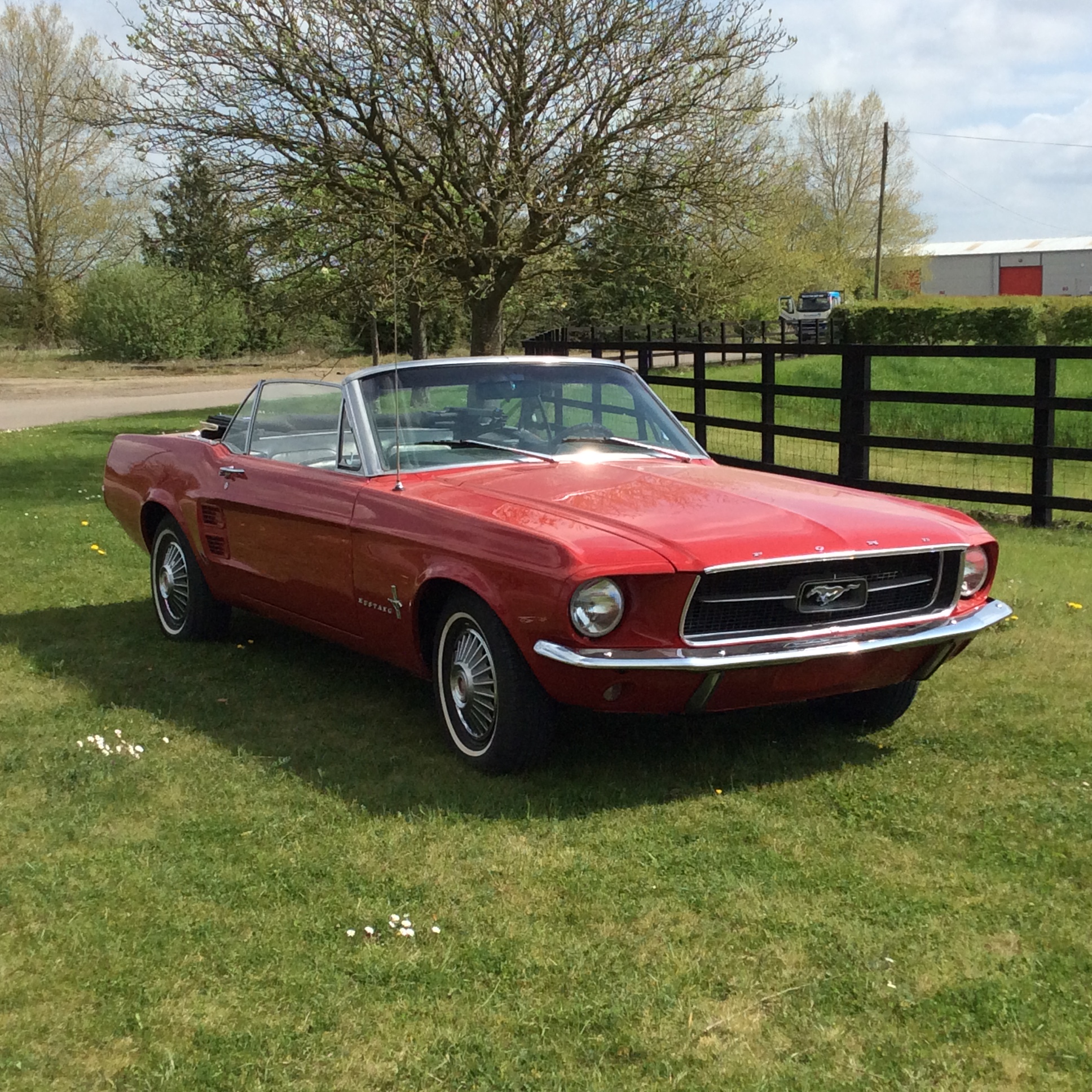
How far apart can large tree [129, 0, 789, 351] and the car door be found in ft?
25.5

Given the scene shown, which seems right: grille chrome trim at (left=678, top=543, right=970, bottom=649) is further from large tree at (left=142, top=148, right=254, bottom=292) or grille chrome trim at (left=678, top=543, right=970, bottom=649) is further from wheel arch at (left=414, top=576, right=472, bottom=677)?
large tree at (left=142, top=148, right=254, bottom=292)

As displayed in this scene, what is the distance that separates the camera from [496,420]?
5.56m

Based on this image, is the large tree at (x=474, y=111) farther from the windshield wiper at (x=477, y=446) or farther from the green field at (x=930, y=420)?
the windshield wiper at (x=477, y=446)

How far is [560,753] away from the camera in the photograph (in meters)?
4.80

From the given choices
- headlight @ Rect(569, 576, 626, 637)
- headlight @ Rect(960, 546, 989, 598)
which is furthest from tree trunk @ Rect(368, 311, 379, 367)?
headlight @ Rect(960, 546, 989, 598)

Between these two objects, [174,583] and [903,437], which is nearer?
[174,583]

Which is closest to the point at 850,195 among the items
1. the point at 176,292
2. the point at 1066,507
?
the point at 176,292

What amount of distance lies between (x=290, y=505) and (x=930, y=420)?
1398cm

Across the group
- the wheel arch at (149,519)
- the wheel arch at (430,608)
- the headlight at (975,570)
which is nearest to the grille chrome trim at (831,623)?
the headlight at (975,570)

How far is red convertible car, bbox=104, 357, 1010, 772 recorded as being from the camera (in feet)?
13.5

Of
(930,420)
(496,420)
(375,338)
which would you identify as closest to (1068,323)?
(930,420)

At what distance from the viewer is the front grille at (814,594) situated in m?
4.17

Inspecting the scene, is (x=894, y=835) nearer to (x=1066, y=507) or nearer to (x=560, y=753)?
(x=560, y=753)

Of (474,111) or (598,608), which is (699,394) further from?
(598,608)
